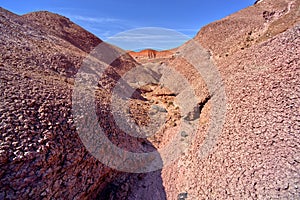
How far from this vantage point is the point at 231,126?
411cm

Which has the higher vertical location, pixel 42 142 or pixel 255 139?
pixel 42 142

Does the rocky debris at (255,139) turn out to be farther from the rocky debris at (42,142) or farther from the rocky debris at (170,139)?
the rocky debris at (42,142)

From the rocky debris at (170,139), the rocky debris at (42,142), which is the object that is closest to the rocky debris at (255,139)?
the rocky debris at (170,139)

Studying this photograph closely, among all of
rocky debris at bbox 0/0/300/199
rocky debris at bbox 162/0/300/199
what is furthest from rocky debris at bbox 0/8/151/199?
rocky debris at bbox 162/0/300/199

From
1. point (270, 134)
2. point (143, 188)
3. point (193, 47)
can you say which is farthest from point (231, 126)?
point (193, 47)

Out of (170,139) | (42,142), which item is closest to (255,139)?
(170,139)

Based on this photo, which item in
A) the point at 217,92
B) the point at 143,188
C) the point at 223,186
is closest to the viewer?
the point at 223,186

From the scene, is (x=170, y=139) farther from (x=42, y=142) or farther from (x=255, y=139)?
(x=42, y=142)

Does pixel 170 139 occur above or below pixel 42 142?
below

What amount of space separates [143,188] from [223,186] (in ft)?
6.54

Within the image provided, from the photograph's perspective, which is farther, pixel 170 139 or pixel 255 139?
pixel 170 139

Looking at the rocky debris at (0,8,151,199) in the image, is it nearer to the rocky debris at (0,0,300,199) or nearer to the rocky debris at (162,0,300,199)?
the rocky debris at (0,0,300,199)

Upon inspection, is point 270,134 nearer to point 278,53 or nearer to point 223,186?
point 223,186

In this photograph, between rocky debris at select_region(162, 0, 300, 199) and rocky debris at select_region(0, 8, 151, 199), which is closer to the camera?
rocky debris at select_region(162, 0, 300, 199)
